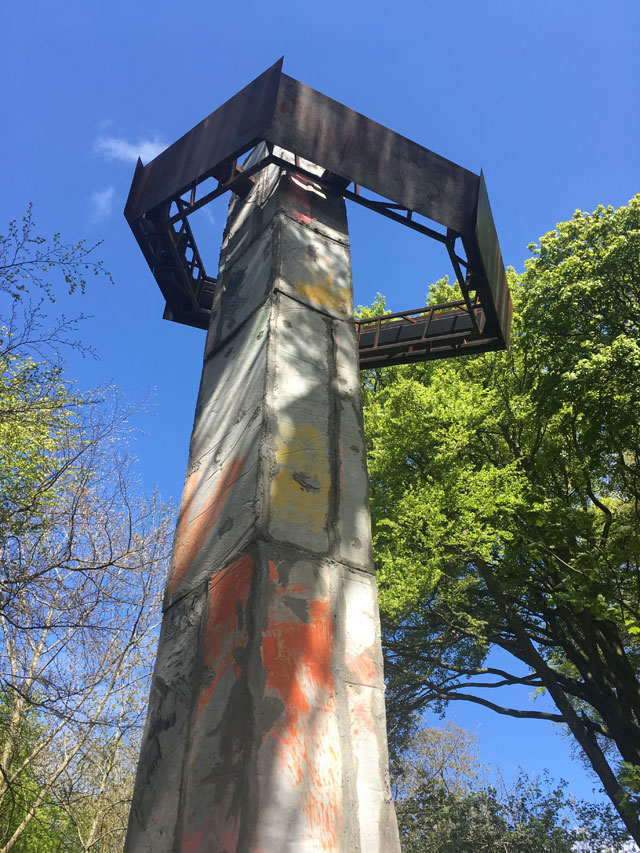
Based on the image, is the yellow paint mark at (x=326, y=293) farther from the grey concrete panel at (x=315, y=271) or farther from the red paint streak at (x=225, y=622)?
the red paint streak at (x=225, y=622)

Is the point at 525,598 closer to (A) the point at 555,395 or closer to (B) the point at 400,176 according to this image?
(A) the point at 555,395

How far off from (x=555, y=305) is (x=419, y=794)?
15372mm

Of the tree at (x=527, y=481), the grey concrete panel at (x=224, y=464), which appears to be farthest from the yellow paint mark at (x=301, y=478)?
the tree at (x=527, y=481)

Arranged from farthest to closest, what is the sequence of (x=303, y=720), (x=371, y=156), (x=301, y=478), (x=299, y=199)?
(x=371, y=156) → (x=299, y=199) → (x=301, y=478) → (x=303, y=720)

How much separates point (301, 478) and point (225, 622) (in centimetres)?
71

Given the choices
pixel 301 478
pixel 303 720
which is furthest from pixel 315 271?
pixel 303 720

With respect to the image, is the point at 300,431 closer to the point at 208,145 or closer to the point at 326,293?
the point at 326,293

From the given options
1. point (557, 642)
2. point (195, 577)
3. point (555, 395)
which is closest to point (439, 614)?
point (557, 642)

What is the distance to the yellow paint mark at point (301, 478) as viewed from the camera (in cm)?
263

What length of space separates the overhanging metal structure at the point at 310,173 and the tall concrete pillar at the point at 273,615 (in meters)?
1.05

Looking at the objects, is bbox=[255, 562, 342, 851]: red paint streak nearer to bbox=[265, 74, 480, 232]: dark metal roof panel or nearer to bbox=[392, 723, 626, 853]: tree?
bbox=[265, 74, 480, 232]: dark metal roof panel

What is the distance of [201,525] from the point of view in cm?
290

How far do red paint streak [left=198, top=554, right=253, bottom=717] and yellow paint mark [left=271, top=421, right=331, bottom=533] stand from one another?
28 cm

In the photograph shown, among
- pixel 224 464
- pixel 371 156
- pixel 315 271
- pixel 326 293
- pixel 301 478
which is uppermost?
pixel 371 156
